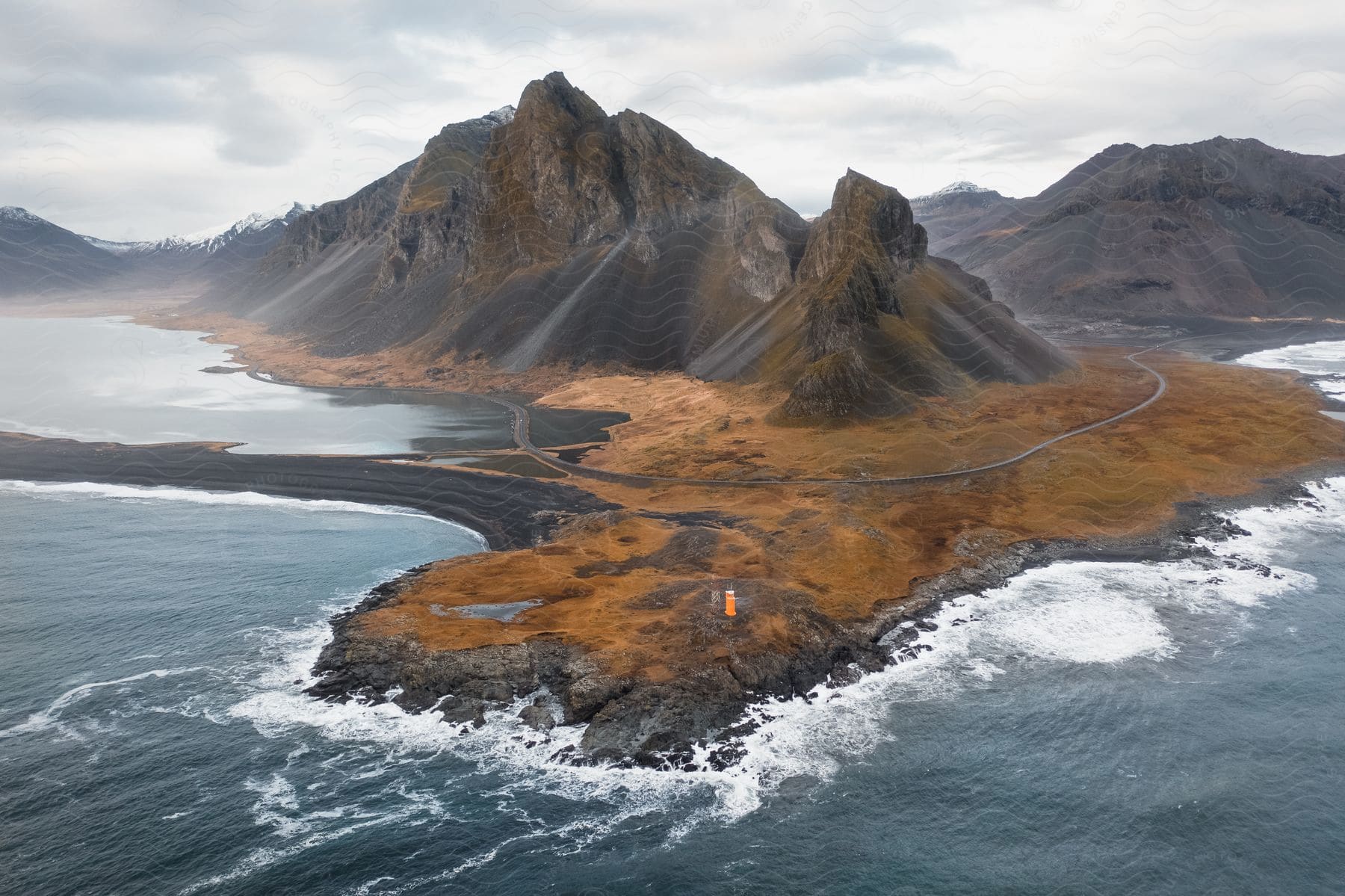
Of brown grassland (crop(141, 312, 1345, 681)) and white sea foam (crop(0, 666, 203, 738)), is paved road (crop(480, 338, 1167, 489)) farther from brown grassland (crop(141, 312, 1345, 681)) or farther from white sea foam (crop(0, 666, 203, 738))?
white sea foam (crop(0, 666, 203, 738))

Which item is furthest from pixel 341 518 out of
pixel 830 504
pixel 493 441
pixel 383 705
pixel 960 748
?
pixel 960 748

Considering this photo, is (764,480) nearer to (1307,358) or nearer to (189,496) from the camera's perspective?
(189,496)

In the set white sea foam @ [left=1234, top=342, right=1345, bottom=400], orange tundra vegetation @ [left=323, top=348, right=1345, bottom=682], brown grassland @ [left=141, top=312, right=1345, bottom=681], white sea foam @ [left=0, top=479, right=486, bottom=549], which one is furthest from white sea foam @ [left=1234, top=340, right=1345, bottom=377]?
white sea foam @ [left=0, top=479, right=486, bottom=549]

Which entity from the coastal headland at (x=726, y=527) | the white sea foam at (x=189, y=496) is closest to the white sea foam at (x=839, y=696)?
the coastal headland at (x=726, y=527)

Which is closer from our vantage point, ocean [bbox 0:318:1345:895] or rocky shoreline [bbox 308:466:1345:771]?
ocean [bbox 0:318:1345:895]

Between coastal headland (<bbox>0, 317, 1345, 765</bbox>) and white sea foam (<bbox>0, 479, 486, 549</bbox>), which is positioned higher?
white sea foam (<bbox>0, 479, 486, 549</bbox>)

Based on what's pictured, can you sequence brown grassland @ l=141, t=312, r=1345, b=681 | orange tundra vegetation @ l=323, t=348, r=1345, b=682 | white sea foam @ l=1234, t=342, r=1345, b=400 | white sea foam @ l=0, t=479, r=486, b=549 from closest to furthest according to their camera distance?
orange tundra vegetation @ l=323, t=348, r=1345, b=682, brown grassland @ l=141, t=312, r=1345, b=681, white sea foam @ l=0, t=479, r=486, b=549, white sea foam @ l=1234, t=342, r=1345, b=400
